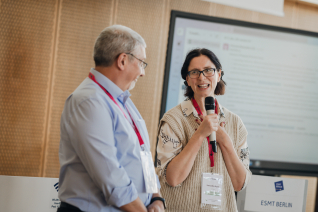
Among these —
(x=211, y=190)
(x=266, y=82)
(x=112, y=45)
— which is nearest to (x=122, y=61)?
(x=112, y=45)

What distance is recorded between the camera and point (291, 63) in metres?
3.60

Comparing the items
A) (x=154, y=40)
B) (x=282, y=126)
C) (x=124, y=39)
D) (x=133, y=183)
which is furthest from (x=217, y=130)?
(x=282, y=126)

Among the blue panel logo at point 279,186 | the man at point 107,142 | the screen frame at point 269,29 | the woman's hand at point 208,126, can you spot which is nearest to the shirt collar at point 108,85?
the man at point 107,142

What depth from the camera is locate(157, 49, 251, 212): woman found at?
1492mm

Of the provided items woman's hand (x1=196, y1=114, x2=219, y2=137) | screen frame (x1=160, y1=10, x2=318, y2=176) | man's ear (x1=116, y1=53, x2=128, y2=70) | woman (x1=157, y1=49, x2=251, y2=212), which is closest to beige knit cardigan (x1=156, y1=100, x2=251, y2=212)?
woman (x1=157, y1=49, x2=251, y2=212)

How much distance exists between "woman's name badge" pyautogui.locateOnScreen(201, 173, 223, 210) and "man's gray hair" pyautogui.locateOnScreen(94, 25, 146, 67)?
83cm

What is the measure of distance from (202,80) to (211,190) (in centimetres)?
65

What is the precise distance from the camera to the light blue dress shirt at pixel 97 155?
3.64 ft

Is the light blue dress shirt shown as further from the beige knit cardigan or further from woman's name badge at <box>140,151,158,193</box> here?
the beige knit cardigan

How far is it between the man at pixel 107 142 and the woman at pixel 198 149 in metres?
0.21

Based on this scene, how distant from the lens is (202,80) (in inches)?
64.9

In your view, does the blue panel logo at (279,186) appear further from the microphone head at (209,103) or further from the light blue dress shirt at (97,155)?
the light blue dress shirt at (97,155)

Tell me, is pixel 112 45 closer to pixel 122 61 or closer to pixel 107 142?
pixel 122 61

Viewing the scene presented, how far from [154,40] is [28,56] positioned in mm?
1488
